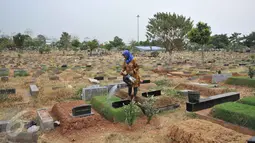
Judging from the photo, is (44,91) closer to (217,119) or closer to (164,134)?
(164,134)

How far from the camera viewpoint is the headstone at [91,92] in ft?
27.6

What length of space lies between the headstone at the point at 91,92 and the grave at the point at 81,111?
7.97 ft

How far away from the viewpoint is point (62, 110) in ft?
20.8

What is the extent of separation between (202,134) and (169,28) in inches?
808

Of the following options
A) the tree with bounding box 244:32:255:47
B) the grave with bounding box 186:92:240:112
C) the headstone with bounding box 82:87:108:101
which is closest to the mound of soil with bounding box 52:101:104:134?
the headstone with bounding box 82:87:108:101

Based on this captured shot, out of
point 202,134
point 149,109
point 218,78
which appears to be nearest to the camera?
point 202,134

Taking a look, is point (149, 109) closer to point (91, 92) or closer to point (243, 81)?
point (91, 92)

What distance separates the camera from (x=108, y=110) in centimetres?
630

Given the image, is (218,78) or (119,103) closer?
(119,103)

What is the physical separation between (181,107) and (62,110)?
403 cm

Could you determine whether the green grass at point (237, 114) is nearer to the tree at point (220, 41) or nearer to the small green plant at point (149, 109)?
the small green plant at point (149, 109)

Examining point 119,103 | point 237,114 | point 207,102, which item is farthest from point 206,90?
point 119,103

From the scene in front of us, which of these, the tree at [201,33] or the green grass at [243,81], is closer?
the green grass at [243,81]

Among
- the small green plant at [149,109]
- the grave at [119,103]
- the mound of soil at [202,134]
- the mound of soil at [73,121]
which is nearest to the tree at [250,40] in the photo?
the grave at [119,103]
